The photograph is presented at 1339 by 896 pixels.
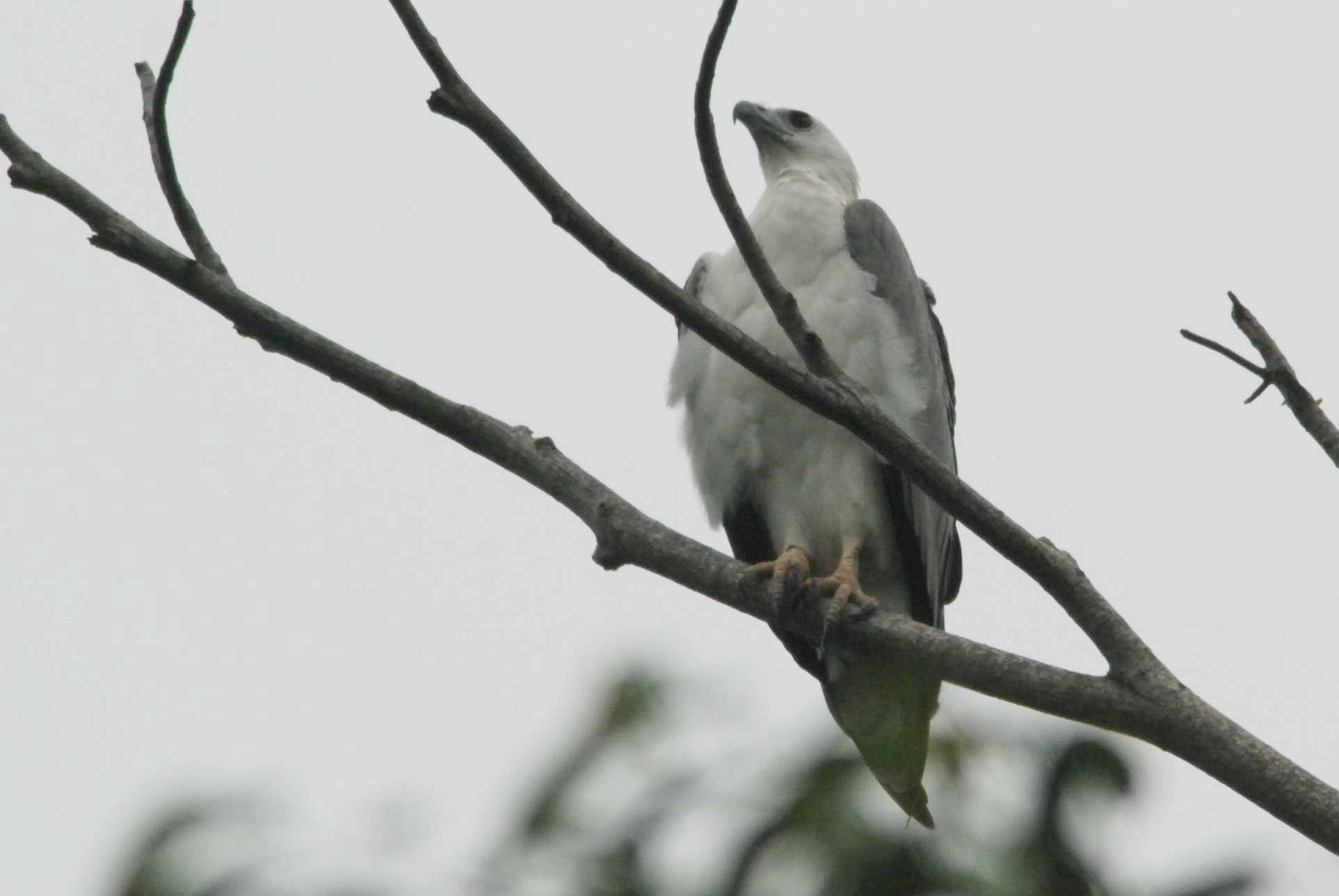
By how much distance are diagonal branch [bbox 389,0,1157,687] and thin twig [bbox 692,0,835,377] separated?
138 mm

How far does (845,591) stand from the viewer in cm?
420

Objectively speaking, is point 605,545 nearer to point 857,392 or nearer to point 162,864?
point 857,392

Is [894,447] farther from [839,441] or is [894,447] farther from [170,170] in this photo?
[839,441]

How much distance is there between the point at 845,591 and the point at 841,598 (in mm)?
66

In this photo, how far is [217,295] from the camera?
294 cm

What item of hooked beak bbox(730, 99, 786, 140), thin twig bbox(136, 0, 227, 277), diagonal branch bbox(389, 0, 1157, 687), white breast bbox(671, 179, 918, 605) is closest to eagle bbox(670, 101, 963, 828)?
white breast bbox(671, 179, 918, 605)

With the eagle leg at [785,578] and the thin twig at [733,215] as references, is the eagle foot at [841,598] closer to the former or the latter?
→ the eagle leg at [785,578]

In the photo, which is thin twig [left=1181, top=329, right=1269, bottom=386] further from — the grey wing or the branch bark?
the grey wing

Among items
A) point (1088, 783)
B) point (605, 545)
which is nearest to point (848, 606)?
point (605, 545)

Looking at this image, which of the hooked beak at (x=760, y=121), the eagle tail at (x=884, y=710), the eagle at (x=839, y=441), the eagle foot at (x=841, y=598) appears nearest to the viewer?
the eagle foot at (x=841, y=598)

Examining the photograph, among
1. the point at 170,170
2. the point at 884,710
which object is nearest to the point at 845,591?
the point at 884,710

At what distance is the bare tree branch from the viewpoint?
2.89m

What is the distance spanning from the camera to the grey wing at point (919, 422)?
4855 millimetres

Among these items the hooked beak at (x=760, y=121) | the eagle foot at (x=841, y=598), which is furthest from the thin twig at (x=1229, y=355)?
the hooked beak at (x=760, y=121)
